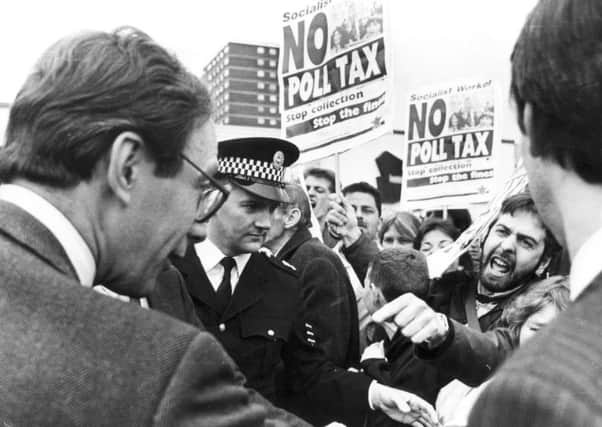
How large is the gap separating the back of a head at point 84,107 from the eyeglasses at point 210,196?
152 millimetres

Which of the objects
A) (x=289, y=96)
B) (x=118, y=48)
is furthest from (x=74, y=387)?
(x=289, y=96)

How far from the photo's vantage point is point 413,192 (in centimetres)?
702

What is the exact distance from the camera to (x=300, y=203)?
4559 millimetres

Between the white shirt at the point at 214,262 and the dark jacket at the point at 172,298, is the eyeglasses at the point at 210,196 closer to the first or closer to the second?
the dark jacket at the point at 172,298

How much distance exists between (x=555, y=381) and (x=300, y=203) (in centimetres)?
373

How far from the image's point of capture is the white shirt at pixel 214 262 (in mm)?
3080

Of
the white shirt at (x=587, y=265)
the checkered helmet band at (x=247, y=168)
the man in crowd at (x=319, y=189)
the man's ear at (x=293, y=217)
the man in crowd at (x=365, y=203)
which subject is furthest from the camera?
the man in crowd at (x=365, y=203)

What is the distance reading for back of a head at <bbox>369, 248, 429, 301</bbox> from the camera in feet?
10.3

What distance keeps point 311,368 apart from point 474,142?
4.01m

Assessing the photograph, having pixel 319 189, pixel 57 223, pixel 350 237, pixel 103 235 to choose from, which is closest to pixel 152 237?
pixel 103 235

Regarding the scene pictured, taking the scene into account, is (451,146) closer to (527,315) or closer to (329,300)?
(329,300)

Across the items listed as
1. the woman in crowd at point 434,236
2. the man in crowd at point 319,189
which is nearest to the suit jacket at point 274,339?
the woman in crowd at point 434,236

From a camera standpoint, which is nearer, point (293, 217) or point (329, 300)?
point (329, 300)

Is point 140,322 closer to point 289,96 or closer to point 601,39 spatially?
point 601,39
